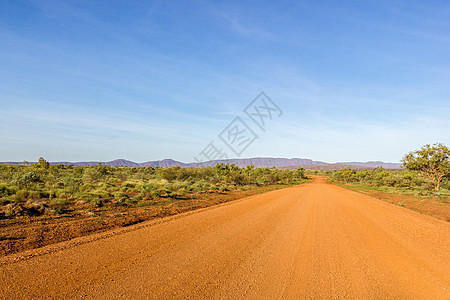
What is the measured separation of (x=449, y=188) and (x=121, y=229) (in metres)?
39.2

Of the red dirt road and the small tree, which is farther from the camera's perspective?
the small tree

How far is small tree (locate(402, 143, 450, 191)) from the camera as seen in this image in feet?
94.8

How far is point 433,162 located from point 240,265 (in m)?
34.6

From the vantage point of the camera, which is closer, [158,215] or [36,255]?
[36,255]

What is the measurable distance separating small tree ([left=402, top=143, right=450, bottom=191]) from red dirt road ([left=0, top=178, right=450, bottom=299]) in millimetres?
27521

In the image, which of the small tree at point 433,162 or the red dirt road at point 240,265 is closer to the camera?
the red dirt road at point 240,265

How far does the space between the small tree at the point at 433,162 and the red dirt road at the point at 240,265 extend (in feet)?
90.3

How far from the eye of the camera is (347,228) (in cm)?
862

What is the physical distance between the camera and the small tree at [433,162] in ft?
94.8

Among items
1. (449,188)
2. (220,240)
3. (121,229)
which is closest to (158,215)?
(121,229)

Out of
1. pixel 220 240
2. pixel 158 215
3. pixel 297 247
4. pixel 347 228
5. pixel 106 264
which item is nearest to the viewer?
pixel 106 264

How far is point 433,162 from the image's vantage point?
1165 inches

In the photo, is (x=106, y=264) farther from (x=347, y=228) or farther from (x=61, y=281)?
(x=347, y=228)

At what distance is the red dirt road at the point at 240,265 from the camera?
13.0ft
